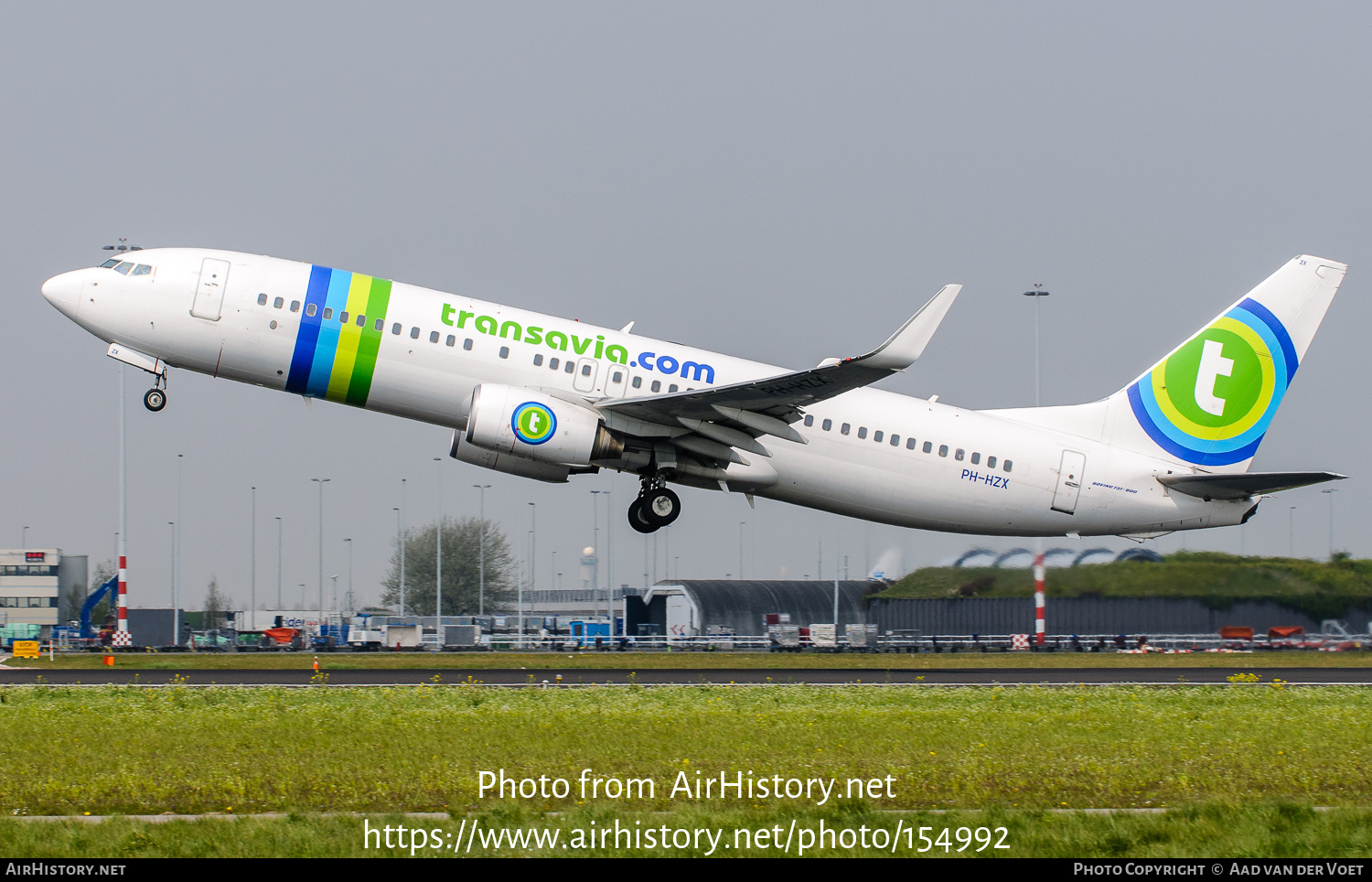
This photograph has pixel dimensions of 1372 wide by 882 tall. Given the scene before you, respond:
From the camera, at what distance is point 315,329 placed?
27.6 meters

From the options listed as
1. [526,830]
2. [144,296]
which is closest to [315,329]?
[144,296]

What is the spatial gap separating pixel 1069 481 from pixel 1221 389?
5.20m

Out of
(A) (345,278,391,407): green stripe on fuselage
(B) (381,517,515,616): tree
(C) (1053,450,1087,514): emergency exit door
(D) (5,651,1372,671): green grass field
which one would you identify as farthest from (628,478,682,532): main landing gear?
(B) (381,517,515,616): tree

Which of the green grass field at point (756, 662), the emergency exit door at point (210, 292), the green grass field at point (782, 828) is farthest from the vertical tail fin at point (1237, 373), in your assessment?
the emergency exit door at point (210, 292)

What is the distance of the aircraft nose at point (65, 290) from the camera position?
2827 cm

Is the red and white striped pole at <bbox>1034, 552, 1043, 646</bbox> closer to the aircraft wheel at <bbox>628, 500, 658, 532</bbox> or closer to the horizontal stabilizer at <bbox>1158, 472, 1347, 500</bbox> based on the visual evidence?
the horizontal stabilizer at <bbox>1158, 472, 1347, 500</bbox>

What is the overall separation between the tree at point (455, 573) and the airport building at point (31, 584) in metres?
26.5

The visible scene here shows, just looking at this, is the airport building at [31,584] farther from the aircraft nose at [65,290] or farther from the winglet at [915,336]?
the winglet at [915,336]

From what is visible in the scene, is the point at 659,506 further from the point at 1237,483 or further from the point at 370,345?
the point at 1237,483

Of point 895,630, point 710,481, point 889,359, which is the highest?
point 889,359

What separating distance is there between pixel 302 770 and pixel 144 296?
16.0 m

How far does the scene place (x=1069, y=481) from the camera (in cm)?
3177
